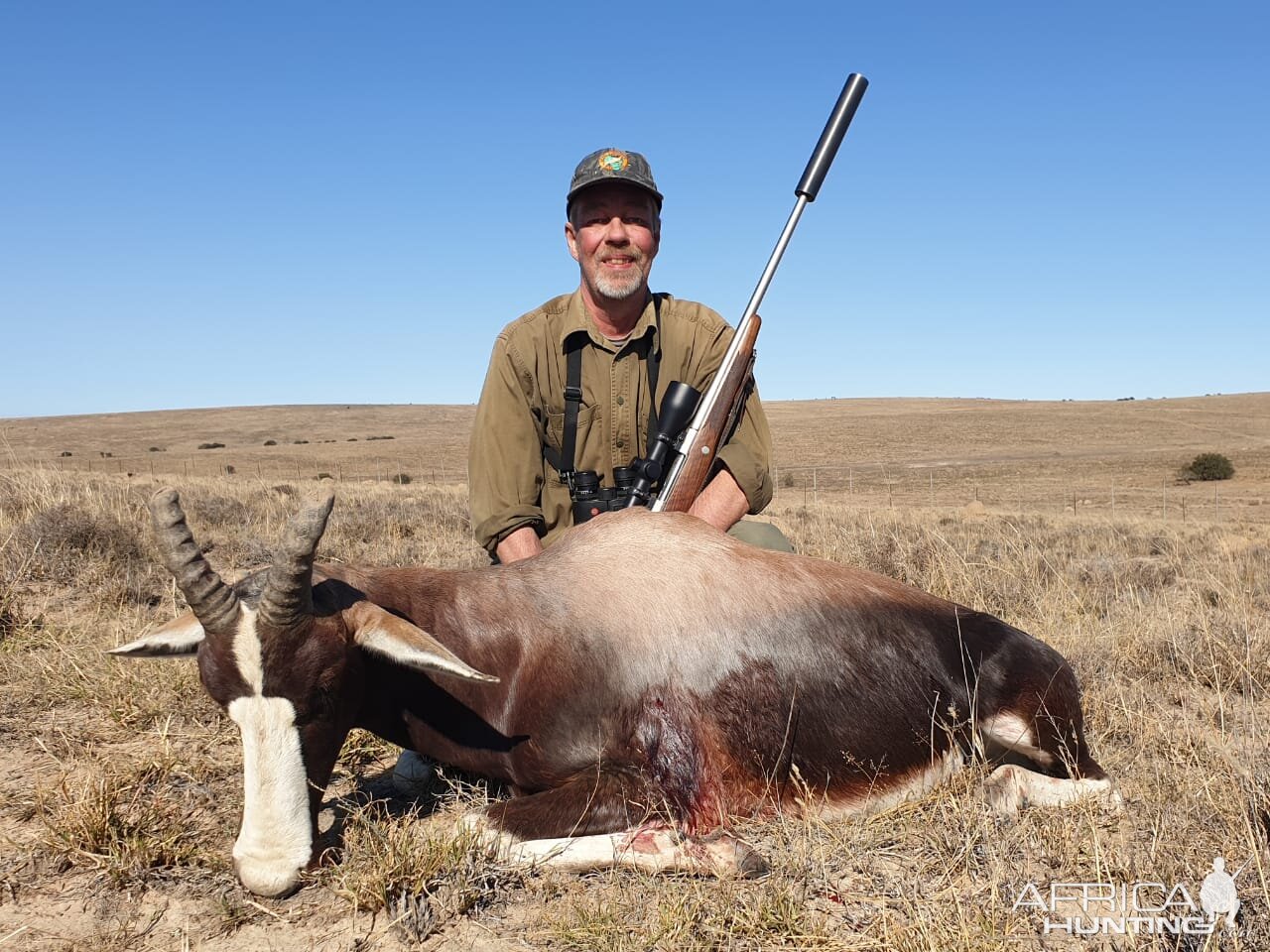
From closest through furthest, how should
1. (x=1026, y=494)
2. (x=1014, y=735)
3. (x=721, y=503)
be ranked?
(x=1014, y=735), (x=721, y=503), (x=1026, y=494)

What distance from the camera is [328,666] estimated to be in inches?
124

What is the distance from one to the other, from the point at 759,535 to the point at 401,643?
3031mm

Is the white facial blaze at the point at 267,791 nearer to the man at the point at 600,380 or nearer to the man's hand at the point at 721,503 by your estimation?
the man at the point at 600,380

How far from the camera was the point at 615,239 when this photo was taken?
5.77 m

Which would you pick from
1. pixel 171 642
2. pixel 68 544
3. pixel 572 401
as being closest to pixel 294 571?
pixel 171 642

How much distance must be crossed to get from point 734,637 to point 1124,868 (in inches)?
63.9

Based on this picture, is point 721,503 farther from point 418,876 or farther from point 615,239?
point 418,876

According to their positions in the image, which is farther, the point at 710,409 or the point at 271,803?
the point at 710,409

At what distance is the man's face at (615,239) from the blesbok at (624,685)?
2.07 m

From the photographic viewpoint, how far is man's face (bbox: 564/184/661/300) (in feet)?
18.9

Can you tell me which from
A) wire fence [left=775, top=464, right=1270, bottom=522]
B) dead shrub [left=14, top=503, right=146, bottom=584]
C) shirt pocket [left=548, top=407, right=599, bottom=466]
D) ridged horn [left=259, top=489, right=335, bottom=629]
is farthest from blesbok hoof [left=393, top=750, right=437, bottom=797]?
wire fence [left=775, top=464, right=1270, bottom=522]

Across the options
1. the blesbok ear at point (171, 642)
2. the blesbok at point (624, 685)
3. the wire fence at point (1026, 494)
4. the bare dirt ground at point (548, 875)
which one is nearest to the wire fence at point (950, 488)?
the wire fence at point (1026, 494)

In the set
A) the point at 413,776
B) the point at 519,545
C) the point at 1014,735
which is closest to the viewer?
the point at 1014,735

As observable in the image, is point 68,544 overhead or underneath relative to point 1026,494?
overhead
